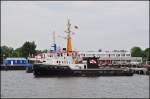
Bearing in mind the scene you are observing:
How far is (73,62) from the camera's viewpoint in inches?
4156

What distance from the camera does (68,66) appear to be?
101625mm

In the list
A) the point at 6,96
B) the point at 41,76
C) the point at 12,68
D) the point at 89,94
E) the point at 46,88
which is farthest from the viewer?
the point at 12,68

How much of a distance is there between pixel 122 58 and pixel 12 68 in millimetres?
42861

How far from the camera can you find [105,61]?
192 m

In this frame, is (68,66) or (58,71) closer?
(58,71)

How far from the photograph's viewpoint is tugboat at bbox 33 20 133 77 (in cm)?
9894

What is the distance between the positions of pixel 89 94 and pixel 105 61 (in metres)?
127

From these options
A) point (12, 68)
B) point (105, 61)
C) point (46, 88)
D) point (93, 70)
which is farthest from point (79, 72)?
point (105, 61)

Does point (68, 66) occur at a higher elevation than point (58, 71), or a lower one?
higher

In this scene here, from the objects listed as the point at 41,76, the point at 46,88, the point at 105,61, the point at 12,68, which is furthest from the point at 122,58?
the point at 46,88

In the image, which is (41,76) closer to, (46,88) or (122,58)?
(46,88)

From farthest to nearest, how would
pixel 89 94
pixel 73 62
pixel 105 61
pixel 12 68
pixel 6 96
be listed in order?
pixel 105 61 → pixel 12 68 → pixel 73 62 → pixel 89 94 → pixel 6 96

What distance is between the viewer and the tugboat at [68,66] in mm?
98938

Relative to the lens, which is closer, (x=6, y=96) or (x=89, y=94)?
(x=6, y=96)
